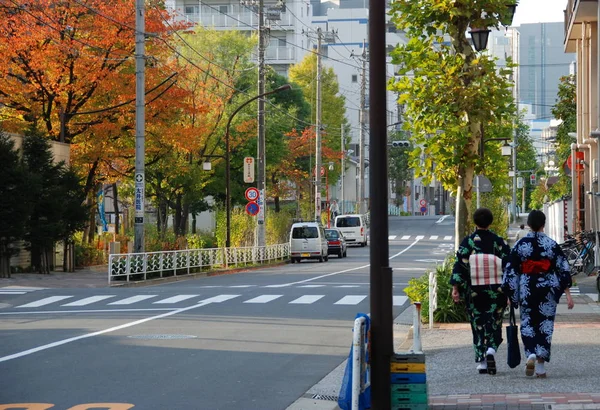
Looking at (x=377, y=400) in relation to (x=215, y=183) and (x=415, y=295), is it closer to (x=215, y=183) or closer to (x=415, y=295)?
(x=415, y=295)

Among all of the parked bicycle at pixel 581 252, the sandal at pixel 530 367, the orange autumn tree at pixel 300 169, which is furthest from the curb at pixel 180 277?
the orange autumn tree at pixel 300 169

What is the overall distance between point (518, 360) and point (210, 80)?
47276 mm

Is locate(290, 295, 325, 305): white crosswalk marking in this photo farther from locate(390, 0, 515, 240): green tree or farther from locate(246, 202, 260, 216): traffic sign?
locate(246, 202, 260, 216): traffic sign

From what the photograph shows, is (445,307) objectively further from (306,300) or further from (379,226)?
(379,226)

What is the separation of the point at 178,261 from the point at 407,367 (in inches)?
1102

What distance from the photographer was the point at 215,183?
2339 inches

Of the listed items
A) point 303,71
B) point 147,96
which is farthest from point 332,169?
point 147,96

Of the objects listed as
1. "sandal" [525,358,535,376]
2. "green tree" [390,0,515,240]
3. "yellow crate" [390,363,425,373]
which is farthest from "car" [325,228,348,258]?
"yellow crate" [390,363,425,373]

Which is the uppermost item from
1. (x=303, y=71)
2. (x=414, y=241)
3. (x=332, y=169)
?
(x=303, y=71)

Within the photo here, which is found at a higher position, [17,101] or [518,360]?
[17,101]

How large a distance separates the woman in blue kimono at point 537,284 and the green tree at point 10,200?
21843 mm

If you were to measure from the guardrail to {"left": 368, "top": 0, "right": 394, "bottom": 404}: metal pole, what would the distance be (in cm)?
2161

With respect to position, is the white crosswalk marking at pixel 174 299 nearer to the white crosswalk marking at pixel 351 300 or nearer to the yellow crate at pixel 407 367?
the white crosswalk marking at pixel 351 300

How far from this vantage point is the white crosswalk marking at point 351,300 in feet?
76.1
